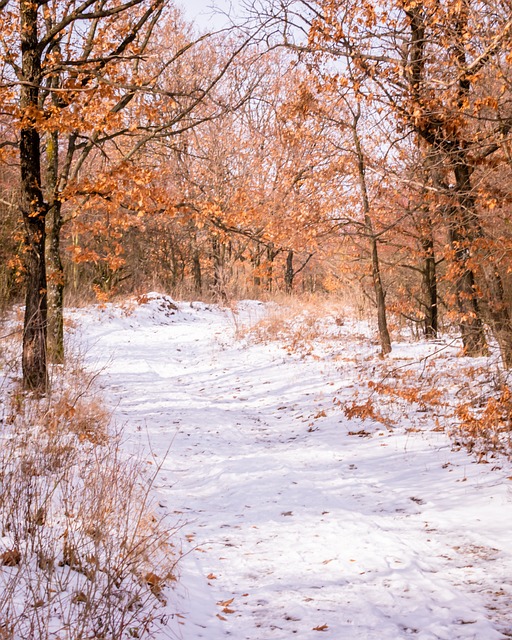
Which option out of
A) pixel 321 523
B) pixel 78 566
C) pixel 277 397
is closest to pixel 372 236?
pixel 277 397

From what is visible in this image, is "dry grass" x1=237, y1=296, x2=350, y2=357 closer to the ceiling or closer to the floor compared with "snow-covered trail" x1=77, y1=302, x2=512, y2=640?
closer to the ceiling

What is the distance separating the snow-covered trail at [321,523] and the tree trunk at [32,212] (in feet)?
→ 5.24

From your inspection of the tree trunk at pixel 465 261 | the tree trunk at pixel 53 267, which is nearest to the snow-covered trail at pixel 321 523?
the tree trunk at pixel 53 267

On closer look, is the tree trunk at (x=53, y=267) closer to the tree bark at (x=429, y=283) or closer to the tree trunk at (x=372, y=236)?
the tree trunk at (x=372, y=236)

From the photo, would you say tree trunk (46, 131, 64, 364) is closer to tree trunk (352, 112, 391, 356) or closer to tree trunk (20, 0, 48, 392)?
tree trunk (20, 0, 48, 392)

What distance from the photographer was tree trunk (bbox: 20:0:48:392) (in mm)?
7672

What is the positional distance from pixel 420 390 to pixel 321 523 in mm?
4229

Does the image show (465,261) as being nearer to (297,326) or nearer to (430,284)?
(430,284)

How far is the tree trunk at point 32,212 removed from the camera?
7672 mm

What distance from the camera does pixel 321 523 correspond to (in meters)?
4.68

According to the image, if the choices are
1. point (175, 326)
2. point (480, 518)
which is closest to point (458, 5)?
point (480, 518)

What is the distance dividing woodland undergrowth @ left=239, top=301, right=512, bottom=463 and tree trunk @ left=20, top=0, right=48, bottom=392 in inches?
185

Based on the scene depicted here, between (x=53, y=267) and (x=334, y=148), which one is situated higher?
(x=334, y=148)

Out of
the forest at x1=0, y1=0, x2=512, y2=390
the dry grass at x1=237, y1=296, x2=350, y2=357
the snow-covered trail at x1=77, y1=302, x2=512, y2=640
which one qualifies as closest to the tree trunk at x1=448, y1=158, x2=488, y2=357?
the forest at x1=0, y1=0, x2=512, y2=390
